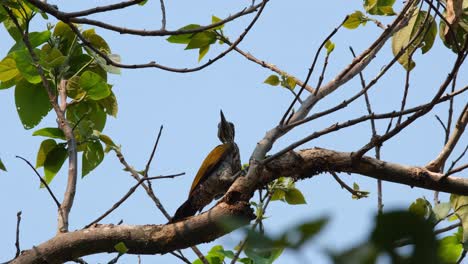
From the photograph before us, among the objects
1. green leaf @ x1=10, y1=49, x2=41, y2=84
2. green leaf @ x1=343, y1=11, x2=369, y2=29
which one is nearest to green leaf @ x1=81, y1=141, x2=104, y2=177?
green leaf @ x1=10, y1=49, x2=41, y2=84

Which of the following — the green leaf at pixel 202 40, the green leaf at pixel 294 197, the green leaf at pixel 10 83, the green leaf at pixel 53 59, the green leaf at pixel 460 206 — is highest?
the green leaf at pixel 10 83

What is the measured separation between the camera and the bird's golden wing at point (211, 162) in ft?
13.7

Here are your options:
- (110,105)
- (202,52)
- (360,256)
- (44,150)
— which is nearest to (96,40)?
(110,105)

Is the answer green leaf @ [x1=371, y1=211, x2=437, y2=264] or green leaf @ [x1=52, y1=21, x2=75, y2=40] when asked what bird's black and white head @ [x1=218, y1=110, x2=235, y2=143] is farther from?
green leaf @ [x1=371, y1=211, x2=437, y2=264]

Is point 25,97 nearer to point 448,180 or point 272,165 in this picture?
point 272,165

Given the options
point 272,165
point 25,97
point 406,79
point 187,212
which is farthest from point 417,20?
point 25,97

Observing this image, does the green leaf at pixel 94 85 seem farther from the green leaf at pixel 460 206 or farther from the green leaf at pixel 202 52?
the green leaf at pixel 460 206

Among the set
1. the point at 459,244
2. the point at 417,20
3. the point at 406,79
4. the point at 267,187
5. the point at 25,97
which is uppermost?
the point at 25,97

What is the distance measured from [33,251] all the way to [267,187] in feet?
3.63

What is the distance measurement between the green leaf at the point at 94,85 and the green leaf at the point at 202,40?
1.49 ft

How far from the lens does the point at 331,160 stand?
2939 millimetres

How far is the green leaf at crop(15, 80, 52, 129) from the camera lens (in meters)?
3.52

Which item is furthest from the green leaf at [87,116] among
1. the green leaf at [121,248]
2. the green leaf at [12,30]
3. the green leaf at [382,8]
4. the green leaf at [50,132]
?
the green leaf at [382,8]

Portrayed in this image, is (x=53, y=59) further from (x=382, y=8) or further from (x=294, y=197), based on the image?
(x=382, y=8)
